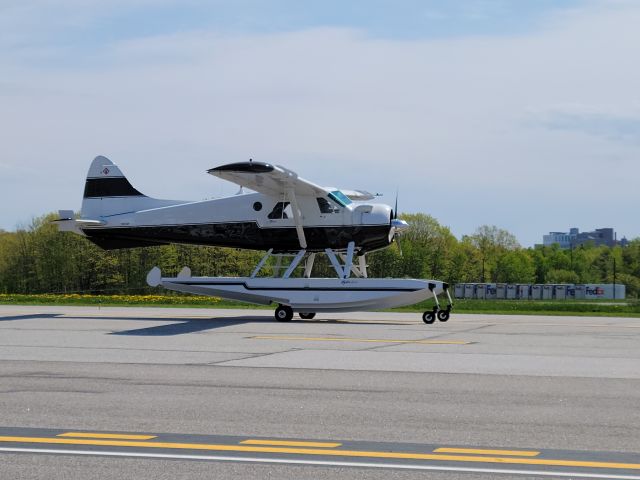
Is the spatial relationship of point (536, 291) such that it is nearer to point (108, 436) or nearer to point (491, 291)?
point (491, 291)

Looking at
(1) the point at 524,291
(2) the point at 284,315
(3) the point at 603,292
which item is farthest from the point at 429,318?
(3) the point at 603,292

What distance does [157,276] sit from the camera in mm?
27141

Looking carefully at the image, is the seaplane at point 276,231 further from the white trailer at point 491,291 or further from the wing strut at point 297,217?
the white trailer at point 491,291

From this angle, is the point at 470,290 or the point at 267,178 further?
the point at 470,290

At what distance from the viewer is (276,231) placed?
27438mm

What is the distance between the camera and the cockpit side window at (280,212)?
89.7 feet

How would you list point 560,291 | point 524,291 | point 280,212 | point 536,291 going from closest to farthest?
point 280,212
point 536,291
point 524,291
point 560,291

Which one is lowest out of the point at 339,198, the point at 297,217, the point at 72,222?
the point at 72,222

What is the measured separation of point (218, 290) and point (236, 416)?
17229 mm

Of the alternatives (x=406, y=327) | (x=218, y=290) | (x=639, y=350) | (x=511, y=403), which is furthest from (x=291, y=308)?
(x=511, y=403)

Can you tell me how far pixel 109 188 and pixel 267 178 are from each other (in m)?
6.79

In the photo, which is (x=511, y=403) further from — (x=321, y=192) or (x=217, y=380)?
(x=321, y=192)

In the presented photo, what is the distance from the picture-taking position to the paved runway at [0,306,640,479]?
23.0ft

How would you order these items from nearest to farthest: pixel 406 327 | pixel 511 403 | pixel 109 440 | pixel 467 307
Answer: pixel 109 440 → pixel 511 403 → pixel 406 327 → pixel 467 307
